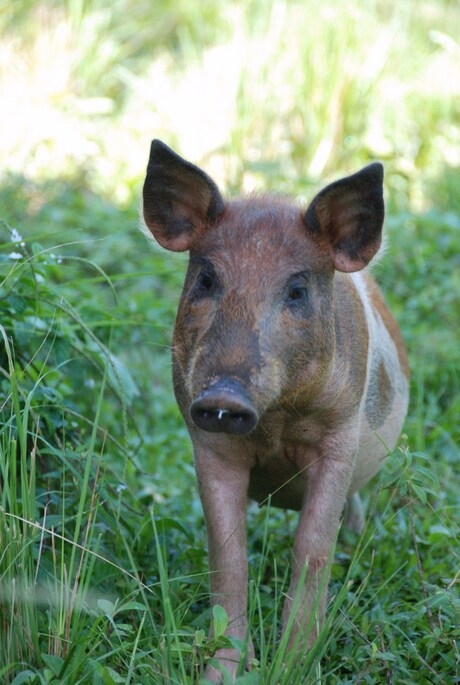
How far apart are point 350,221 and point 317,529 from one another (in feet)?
3.73

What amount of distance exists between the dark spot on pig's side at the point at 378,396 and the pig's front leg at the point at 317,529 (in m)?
0.55

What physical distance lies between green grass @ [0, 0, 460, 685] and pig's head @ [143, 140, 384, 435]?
40cm

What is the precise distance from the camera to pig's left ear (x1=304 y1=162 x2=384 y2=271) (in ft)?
12.4

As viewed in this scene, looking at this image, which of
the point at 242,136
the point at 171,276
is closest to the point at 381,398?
the point at 171,276

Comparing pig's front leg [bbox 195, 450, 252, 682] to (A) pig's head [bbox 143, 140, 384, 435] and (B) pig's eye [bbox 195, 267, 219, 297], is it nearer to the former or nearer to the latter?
(A) pig's head [bbox 143, 140, 384, 435]

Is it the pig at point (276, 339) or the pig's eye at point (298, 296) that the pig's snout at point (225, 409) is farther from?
the pig's eye at point (298, 296)

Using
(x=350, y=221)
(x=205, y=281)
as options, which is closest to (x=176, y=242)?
(x=205, y=281)

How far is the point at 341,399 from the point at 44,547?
122 centimetres

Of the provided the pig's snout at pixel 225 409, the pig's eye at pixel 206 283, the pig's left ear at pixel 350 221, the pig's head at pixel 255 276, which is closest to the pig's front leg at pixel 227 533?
the pig's head at pixel 255 276

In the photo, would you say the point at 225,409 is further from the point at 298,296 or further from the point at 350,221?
the point at 350,221

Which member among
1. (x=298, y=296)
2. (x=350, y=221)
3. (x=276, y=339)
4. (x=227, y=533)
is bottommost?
(x=227, y=533)

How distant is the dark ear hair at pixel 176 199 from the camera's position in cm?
385

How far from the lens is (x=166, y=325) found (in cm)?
512

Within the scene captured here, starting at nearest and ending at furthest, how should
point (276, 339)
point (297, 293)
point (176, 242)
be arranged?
point (276, 339) → point (297, 293) → point (176, 242)
